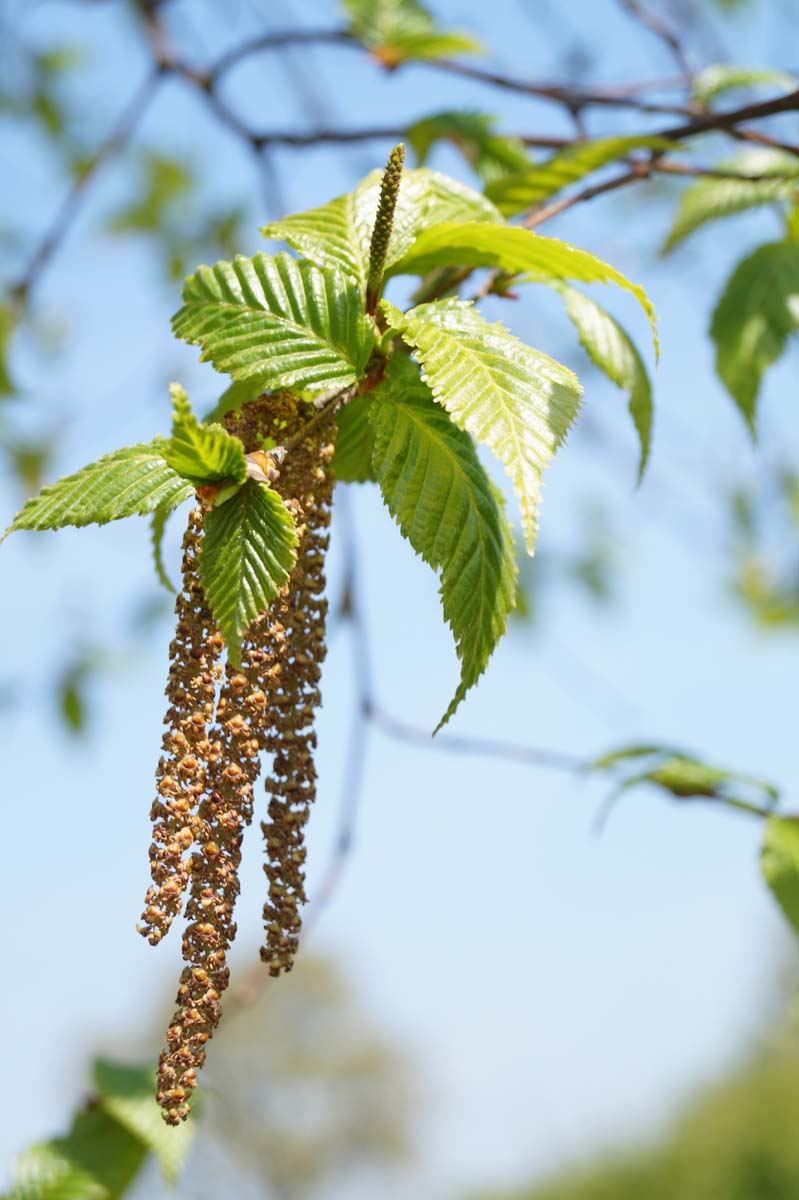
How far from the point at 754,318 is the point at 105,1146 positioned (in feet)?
5.73

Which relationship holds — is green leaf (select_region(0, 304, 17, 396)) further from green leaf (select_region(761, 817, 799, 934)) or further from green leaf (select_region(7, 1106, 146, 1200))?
green leaf (select_region(761, 817, 799, 934))

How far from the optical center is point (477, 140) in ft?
7.21

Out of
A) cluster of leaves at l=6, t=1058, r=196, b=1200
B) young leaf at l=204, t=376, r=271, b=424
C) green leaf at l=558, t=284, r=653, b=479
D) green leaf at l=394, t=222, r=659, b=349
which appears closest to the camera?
green leaf at l=394, t=222, r=659, b=349

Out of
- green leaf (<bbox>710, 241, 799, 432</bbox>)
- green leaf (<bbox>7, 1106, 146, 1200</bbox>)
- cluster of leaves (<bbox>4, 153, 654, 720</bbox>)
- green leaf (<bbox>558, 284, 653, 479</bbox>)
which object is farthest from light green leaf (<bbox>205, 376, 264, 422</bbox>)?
green leaf (<bbox>7, 1106, 146, 1200</bbox>)

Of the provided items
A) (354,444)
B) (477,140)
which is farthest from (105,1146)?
(477,140)

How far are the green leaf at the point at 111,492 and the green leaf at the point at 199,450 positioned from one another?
0.08ft

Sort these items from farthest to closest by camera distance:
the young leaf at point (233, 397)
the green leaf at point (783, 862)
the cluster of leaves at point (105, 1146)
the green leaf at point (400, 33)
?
the green leaf at point (400, 33) → the cluster of leaves at point (105, 1146) → the green leaf at point (783, 862) → the young leaf at point (233, 397)

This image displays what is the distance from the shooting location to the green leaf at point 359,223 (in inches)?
44.8

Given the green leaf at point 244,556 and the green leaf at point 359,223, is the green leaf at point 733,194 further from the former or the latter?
the green leaf at point 244,556

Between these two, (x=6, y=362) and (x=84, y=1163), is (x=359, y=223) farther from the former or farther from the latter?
(x=6, y=362)

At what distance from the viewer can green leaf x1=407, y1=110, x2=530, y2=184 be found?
219 centimetres

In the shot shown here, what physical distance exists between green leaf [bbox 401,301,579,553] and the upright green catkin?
90 millimetres

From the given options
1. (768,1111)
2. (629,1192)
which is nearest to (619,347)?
(768,1111)

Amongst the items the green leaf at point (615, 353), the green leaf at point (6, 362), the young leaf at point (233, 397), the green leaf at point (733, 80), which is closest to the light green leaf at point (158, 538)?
the young leaf at point (233, 397)
